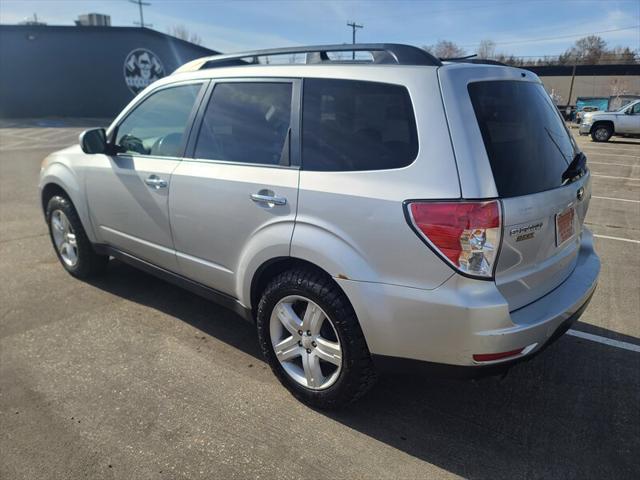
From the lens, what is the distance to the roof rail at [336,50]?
2424 mm

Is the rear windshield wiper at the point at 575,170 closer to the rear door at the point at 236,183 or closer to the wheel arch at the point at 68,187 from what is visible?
the rear door at the point at 236,183

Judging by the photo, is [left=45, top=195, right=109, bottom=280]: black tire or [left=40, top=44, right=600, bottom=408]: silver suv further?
[left=45, top=195, right=109, bottom=280]: black tire

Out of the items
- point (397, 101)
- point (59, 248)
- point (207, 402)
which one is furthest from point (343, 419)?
point (59, 248)

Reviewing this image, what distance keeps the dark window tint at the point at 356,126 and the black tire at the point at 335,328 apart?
0.60 metres

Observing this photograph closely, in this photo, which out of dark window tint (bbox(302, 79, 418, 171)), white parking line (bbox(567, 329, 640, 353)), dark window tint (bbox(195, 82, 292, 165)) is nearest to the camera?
dark window tint (bbox(302, 79, 418, 171))

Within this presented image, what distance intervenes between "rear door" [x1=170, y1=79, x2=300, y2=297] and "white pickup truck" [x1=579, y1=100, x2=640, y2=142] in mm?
22775

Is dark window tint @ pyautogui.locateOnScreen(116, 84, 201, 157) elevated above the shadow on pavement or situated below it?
above

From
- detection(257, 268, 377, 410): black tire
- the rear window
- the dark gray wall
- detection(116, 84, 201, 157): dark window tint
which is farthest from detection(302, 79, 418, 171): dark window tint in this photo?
the dark gray wall

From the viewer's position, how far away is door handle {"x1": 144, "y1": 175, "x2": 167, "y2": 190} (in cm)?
339

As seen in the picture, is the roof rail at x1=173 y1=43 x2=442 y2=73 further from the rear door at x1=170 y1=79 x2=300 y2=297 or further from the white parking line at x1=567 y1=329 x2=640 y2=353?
the white parking line at x1=567 y1=329 x2=640 y2=353

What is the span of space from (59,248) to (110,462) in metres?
2.96

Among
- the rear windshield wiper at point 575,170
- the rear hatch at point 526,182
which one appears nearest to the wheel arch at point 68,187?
the rear hatch at point 526,182

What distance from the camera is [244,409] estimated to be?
9.22ft

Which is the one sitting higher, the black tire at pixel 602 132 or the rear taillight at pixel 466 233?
the rear taillight at pixel 466 233
